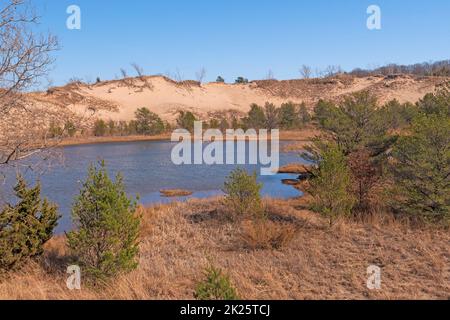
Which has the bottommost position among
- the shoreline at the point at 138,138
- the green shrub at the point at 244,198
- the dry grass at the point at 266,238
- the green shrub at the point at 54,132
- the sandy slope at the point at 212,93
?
the dry grass at the point at 266,238

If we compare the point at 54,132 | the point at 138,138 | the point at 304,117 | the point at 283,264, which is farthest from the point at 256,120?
the point at 54,132

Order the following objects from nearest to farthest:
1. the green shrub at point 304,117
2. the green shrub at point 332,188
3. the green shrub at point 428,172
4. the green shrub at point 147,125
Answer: the green shrub at point 428,172, the green shrub at point 332,188, the green shrub at point 147,125, the green shrub at point 304,117

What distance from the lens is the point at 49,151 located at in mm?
8008

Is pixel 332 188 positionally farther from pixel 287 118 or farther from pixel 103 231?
pixel 287 118

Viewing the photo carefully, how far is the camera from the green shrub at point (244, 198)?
42.2ft

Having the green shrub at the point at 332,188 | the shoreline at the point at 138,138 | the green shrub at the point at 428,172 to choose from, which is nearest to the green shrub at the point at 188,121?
the shoreline at the point at 138,138

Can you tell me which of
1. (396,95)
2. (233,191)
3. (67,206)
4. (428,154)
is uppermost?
(396,95)

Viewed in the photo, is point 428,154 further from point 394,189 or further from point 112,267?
point 112,267

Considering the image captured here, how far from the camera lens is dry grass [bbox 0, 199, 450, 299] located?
A: 677 cm

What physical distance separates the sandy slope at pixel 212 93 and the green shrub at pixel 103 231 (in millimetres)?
75931

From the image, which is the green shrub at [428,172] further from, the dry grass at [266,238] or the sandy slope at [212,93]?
the sandy slope at [212,93]
